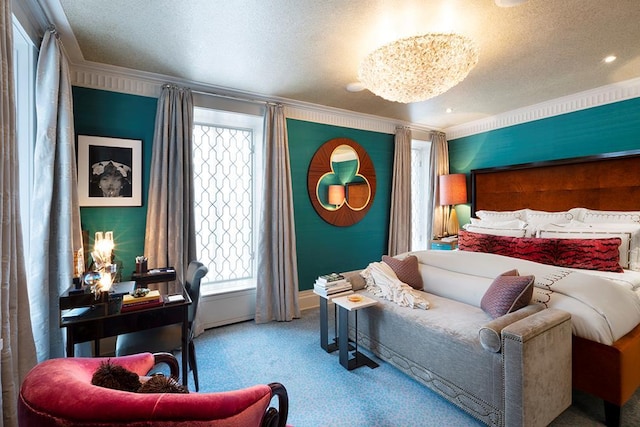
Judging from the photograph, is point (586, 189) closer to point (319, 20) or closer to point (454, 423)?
point (454, 423)

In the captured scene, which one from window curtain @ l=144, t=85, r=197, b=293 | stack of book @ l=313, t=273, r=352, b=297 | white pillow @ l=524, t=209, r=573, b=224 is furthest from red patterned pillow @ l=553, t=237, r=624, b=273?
window curtain @ l=144, t=85, r=197, b=293

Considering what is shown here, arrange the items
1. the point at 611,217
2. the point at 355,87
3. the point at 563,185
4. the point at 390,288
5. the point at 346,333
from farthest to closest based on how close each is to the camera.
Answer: the point at 563,185 → the point at 355,87 → the point at 611,217 → the point at 390,288 → the point at 346,333

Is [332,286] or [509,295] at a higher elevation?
[509,295]

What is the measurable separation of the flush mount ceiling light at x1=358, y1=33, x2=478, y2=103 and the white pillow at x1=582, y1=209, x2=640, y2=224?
2343mm

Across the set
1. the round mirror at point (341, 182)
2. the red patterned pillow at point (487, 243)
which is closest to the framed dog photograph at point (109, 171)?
the round mirror at point (341, 182)

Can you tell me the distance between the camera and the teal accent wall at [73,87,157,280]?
266 cm

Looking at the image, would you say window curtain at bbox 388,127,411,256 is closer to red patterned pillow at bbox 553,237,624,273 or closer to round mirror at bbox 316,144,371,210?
round mirror at bbox 316,144,371,210

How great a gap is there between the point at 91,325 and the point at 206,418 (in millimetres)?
1390

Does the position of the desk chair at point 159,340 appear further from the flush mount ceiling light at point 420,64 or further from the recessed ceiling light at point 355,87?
the recessed ceiling light at point 355,87

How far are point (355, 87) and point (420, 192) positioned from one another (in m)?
2.58

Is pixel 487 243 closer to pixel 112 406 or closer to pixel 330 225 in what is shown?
pixel 330 225

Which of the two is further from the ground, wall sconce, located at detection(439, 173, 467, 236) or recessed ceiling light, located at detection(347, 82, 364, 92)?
recessed ceiling light, located at detection(347, 82, 364, 92)

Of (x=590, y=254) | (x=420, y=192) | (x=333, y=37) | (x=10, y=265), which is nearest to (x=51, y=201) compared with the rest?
(x=10, y=265)

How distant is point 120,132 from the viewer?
2807 mm
